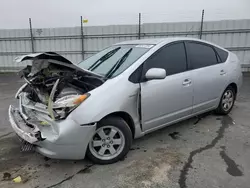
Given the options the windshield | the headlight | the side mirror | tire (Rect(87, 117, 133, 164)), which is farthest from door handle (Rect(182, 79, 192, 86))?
the headlight

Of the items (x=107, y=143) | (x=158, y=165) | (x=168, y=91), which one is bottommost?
(x=158, y=165)

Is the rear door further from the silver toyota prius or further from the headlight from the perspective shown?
the headlight

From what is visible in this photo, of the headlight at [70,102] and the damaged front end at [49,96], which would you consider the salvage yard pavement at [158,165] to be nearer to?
the damaged front end at [49,96]

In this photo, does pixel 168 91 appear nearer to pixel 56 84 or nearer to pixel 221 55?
pixel 56 84

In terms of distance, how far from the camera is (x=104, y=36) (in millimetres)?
10672

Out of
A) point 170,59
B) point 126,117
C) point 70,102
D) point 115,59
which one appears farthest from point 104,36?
point 70,102

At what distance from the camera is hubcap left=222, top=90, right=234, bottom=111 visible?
14.1 ft

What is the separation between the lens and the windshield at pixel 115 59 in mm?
2967

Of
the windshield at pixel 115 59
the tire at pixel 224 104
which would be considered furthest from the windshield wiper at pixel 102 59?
the tire at pixel 224 104

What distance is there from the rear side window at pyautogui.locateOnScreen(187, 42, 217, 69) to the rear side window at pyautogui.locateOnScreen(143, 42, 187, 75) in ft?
0.60

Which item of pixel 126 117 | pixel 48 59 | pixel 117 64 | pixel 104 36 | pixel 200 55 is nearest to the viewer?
pixel 48 59

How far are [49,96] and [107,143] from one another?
3.19 feet

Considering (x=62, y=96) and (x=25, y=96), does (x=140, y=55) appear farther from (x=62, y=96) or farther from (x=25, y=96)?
(x=25, y=96)

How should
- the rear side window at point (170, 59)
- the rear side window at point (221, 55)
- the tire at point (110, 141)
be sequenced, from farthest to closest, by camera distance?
the rear side window at point (221, 55) → the rear side window at point (170, 59) → the tire at point (110, 141)
